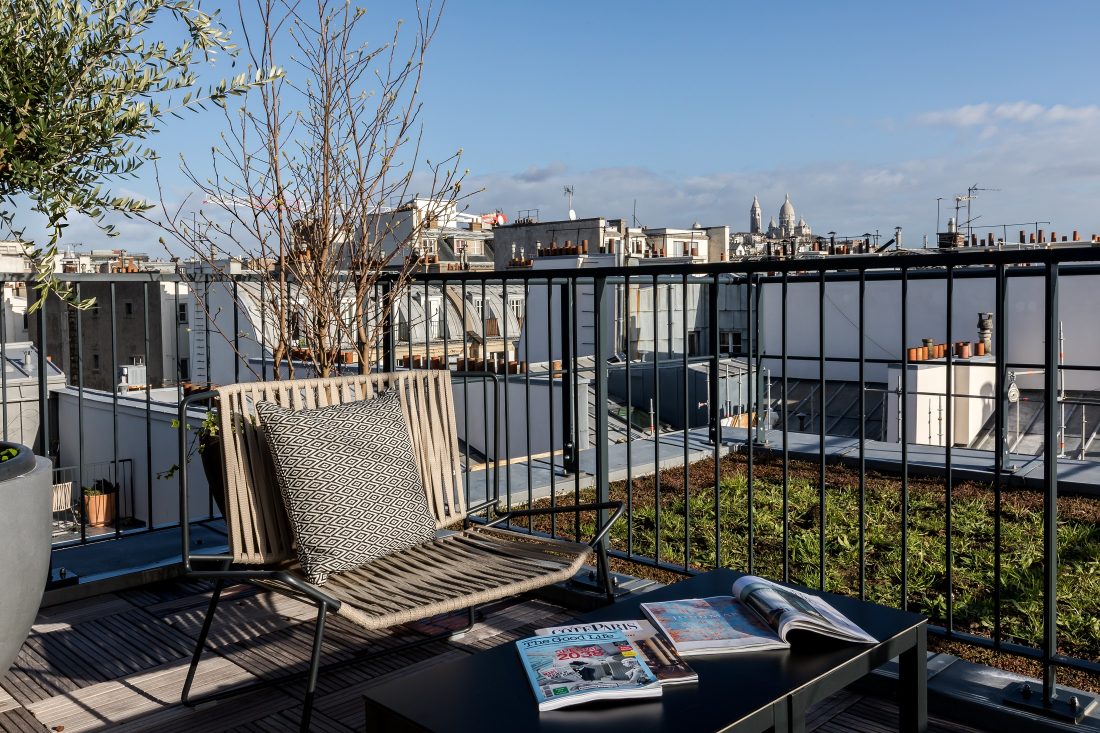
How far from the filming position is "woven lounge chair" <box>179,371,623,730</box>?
2229 mm

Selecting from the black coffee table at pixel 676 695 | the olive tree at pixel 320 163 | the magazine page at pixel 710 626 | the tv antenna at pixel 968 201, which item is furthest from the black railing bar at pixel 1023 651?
the tv antenna at pixel 968 201

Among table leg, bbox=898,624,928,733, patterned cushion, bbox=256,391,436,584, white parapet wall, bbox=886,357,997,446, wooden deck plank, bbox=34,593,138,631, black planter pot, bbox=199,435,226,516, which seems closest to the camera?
table leg, bbox=898,624,928,733

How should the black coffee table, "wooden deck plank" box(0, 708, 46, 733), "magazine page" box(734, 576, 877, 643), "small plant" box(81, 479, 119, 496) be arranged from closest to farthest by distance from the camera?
the black coffee table
"magazine page" box(734, 576, 877, 643)
"wooden deck plank" box(0, 708, 46, 733)
"small plant" box(81, 479, 119, 496)

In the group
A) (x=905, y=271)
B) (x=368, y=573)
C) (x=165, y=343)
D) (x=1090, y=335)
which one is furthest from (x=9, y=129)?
(x=165, y=343)

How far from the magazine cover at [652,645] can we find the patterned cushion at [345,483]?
992 mm

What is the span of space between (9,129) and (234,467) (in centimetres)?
106

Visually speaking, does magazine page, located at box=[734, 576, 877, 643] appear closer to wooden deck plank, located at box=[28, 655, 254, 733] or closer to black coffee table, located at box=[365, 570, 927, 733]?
black coffee table, located at box=[365, 570, 927, 733]

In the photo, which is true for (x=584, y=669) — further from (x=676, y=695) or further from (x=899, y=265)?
(x=899, y=265)

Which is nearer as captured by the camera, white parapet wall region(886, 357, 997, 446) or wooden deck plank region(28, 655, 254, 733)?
wooden deck plank region(28, 655, 254, 733)

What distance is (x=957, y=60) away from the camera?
1161 inches

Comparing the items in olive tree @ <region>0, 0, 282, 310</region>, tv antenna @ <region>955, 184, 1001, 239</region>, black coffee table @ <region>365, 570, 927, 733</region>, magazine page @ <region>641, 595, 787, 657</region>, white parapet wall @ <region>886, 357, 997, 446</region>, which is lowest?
white parapet wall @ <region>886, 357, 997, 446</region>

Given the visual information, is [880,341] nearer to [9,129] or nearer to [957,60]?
[957,60]

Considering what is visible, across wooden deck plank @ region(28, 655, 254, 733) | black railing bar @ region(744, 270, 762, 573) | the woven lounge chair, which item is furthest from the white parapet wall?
wooden deck plank @ region(28, 655, 254, 733)

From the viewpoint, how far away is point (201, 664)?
2.82 metres
